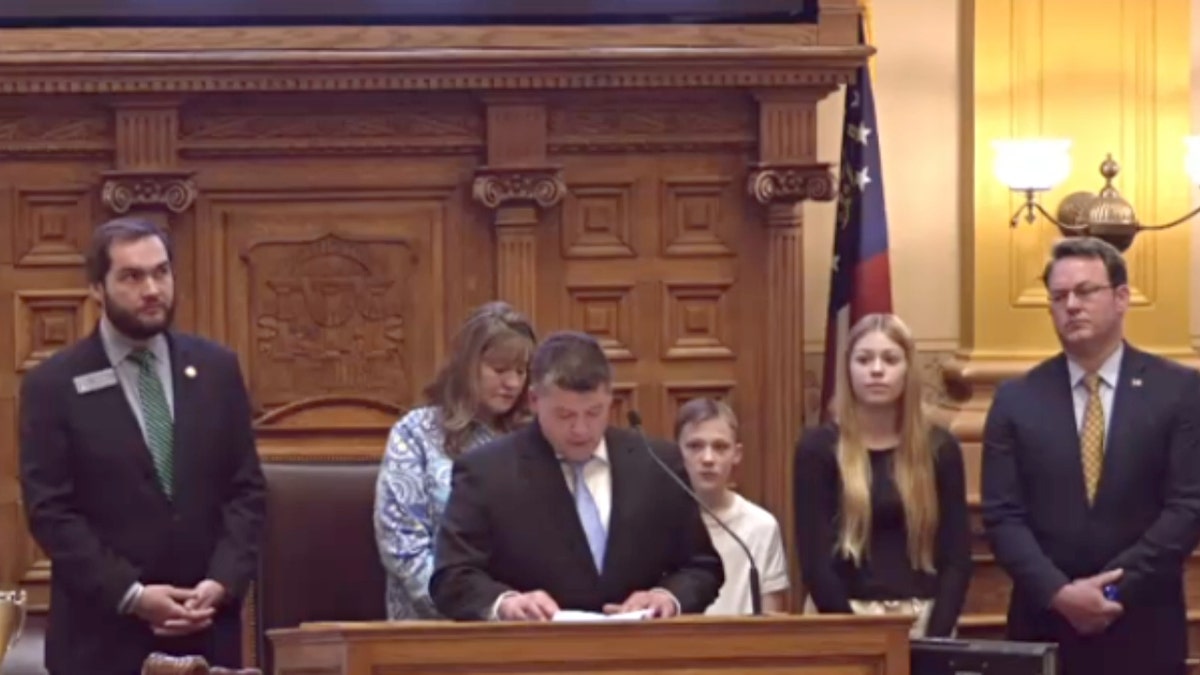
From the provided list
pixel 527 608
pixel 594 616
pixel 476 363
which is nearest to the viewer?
pixel 594 616

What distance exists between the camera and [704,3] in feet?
24.3

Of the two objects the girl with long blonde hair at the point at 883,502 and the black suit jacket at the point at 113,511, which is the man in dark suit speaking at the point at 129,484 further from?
the girl with long blonde hair at the point at 883,502

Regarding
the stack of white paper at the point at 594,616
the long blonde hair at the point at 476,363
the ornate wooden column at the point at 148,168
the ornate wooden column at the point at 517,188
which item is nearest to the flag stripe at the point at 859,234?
the ornate wooden column at the point at 517,188

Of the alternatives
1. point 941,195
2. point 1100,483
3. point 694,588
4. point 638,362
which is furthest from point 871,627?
point 941,195

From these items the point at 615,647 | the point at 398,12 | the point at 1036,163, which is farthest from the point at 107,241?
the point at 1036,163

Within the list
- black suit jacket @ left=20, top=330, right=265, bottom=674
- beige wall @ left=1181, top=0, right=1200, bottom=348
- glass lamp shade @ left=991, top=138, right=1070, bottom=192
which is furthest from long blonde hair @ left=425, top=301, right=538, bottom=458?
beige wall @ left=1181, top=0, right=1200, bottom=348

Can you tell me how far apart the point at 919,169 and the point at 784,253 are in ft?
2.74

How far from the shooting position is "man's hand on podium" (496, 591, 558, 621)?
4477 millimetres

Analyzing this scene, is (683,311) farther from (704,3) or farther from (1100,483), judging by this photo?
(1100,483)

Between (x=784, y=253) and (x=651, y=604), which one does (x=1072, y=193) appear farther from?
(x=651, y=604)

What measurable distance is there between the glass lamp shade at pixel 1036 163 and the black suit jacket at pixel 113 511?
3.17 metres

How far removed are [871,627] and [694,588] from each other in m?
0.56

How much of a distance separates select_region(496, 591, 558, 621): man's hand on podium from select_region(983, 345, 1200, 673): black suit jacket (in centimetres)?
151

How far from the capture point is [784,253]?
737 cm
